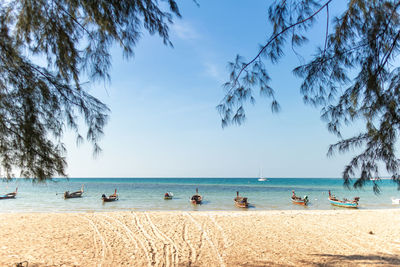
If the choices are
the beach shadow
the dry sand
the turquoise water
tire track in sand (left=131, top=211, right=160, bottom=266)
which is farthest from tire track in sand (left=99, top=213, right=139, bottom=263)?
the beach shadow

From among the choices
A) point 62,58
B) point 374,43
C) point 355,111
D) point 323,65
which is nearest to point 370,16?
point 374,43

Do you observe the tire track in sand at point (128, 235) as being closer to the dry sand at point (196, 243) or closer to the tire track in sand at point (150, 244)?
the dry sand at point (196, 243)

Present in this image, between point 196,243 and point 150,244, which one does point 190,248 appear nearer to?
point 196,243

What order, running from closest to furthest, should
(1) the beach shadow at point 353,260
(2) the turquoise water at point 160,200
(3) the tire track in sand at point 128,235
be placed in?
1. (1) the beach shadow at point 353,260
2. (3) the tire track in sand at point 128,235
3. (2) the turquoise water at point 160,200

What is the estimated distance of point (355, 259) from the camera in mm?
4457

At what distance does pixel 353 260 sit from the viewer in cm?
440

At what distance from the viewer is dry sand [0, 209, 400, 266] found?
4473mm

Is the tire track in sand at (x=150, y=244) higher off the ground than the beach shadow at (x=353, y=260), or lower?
lower

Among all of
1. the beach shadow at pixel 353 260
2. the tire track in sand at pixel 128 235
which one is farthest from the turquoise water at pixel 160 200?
the tire track in sand at pixel 128 235

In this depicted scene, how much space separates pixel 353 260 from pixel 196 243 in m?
3.36

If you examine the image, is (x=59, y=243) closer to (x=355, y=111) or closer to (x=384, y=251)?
(x=355, y=111)

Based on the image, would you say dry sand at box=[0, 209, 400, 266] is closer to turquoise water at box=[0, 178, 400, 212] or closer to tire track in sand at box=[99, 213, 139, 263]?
tire track in sand at box=[99, 213, 139, 263]

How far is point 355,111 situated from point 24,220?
11.5 metres

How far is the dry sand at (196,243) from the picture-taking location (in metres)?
4.47
